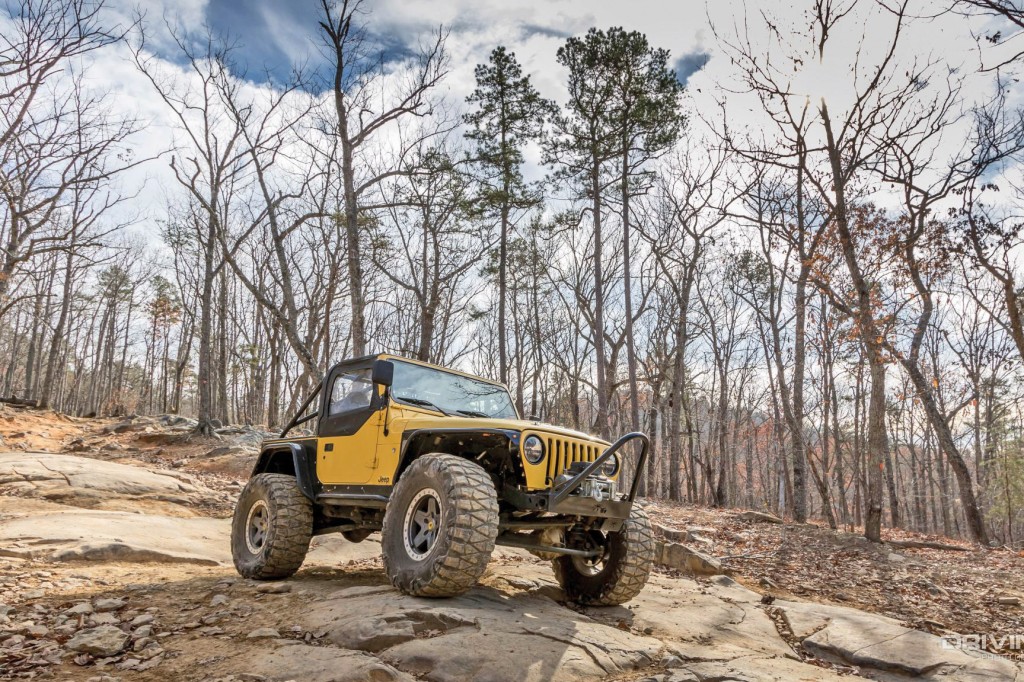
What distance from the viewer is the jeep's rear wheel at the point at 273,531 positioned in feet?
18.4

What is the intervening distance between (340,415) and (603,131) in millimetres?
15653

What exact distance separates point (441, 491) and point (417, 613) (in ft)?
2.70

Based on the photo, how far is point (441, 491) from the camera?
14.3 feet

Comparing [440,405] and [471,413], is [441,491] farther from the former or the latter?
[471,413]

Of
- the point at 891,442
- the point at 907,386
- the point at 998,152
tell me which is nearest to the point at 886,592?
the point at 998,152

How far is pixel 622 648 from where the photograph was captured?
160 inches

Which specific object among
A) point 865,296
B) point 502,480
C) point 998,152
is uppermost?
point 998,152

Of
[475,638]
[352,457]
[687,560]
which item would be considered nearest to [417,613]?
[475,638]

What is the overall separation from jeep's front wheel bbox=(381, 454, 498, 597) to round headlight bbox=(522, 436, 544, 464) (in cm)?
36

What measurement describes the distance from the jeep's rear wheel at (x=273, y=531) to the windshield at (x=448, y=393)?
5.00ft

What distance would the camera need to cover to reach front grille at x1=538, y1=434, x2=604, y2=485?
4645 mm

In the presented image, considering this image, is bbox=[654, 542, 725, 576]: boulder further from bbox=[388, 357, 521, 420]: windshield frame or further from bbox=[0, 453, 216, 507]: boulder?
bbox=[0, 453, 216, 507]: boulder

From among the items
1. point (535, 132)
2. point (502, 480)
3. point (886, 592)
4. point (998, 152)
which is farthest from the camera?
point (535, 132)

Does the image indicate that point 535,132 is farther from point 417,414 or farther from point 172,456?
point 417,414
